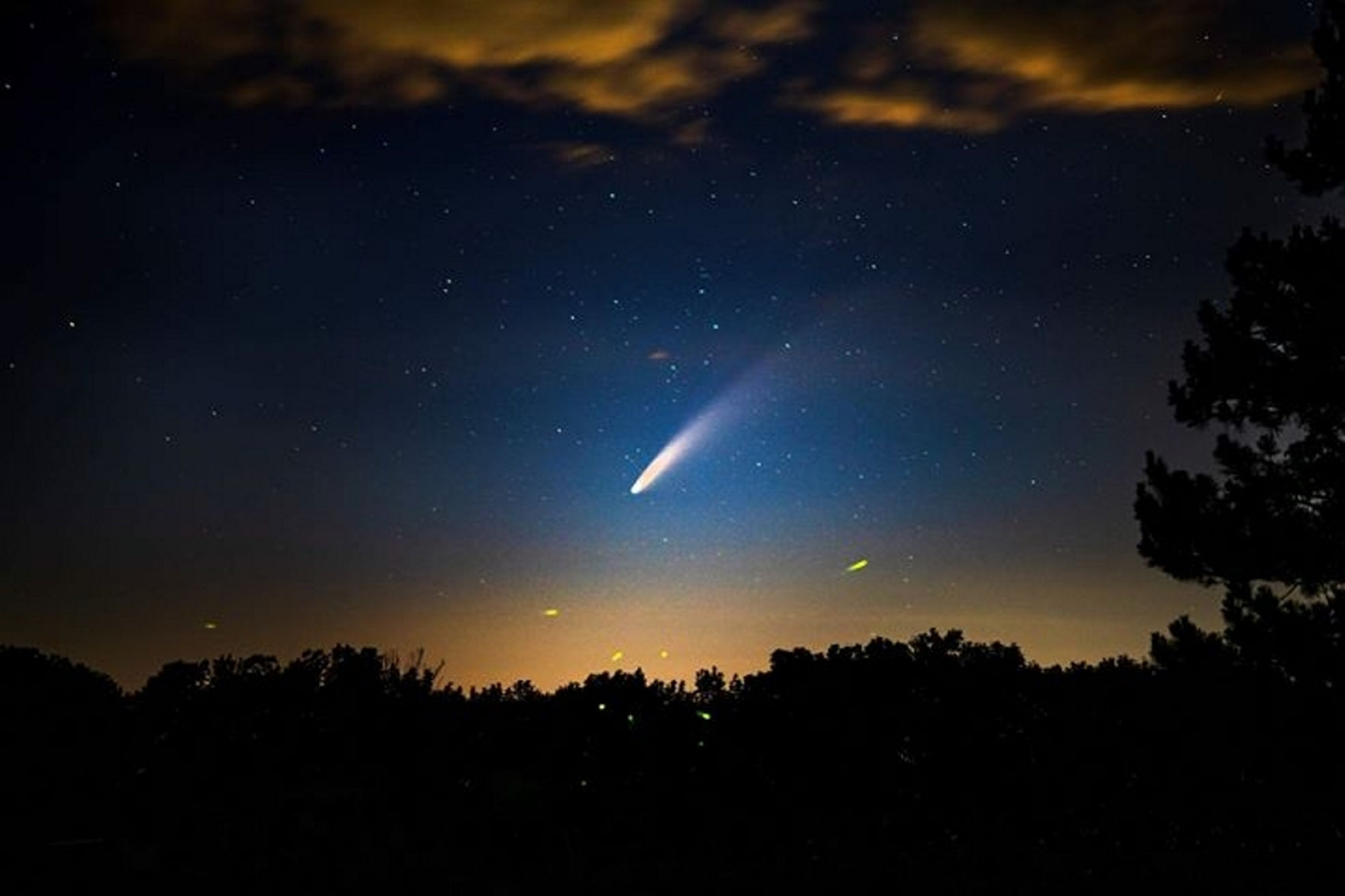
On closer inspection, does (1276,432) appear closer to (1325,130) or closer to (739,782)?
(1325,130)

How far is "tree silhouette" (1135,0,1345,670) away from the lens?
53.9 ft

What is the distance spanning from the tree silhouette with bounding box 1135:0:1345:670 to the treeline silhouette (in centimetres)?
97

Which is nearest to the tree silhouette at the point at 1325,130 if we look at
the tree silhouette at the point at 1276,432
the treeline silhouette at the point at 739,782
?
the tree silhouette at the point at 1276,432

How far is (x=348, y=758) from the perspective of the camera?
31156 mm

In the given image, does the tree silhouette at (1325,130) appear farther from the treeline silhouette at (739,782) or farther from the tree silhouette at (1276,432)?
the treeline silhouette at (739,782)

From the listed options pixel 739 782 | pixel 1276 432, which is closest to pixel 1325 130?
pixel 1276 432

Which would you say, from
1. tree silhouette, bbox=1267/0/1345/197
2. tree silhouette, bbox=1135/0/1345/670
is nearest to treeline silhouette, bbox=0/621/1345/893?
tree silhouette, bbox=1135/0/1345/670

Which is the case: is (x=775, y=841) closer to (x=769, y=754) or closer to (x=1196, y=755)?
(x=769, y=754)

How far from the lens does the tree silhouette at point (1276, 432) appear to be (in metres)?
16.4

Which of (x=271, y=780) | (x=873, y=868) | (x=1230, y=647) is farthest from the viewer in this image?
(x=271, y=780)

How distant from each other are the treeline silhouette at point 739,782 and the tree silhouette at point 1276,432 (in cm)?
97

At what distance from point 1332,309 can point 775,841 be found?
562 inches

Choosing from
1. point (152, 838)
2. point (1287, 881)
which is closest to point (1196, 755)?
point (1287, 881)

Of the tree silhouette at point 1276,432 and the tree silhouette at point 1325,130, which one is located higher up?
the tree silhouette at point 1325,130
